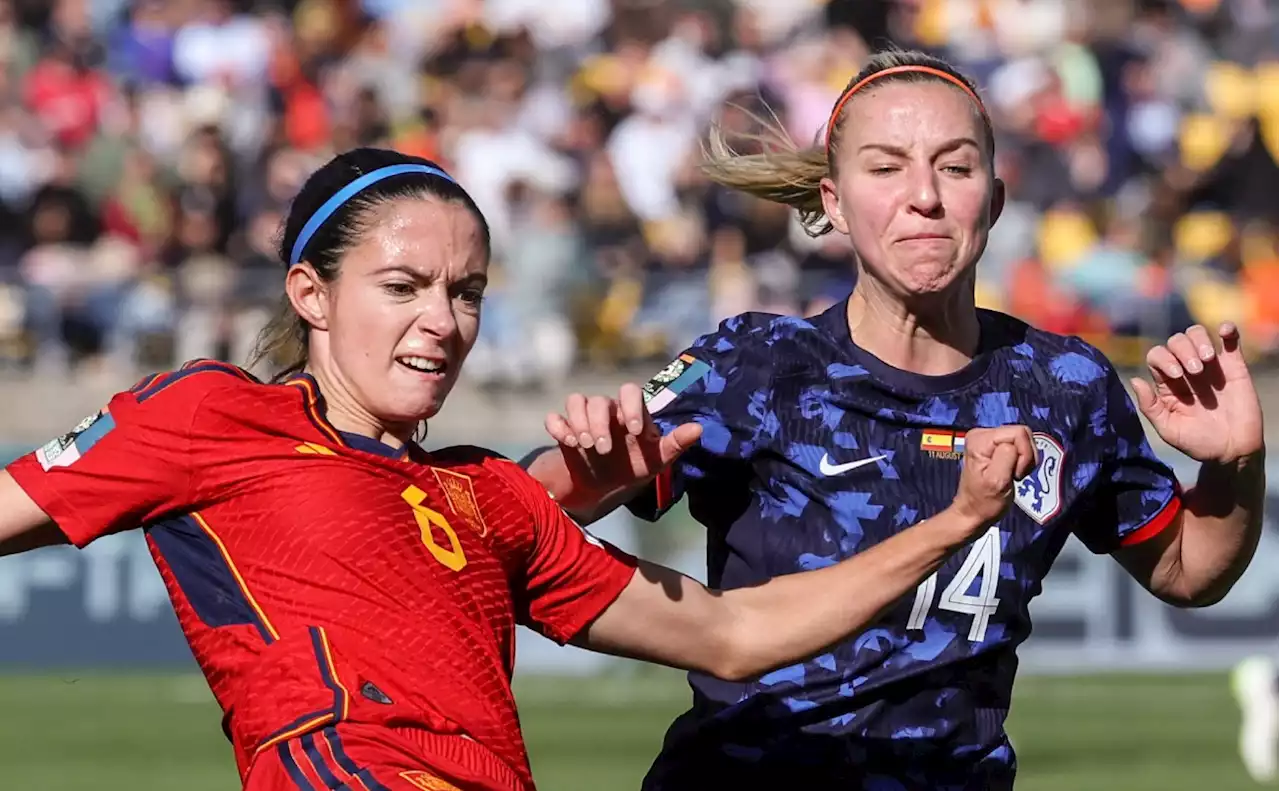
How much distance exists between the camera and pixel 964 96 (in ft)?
14.3

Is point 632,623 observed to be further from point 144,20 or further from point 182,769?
point 144,20

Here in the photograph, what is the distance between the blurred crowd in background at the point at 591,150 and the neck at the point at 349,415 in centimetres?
1020

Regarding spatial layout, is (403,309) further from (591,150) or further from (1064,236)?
(591,150)

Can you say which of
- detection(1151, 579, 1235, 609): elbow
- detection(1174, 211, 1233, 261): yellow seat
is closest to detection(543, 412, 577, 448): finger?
detection(1151, 579, 1235, 609): elbow

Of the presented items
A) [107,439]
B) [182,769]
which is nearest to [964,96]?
[107,439]

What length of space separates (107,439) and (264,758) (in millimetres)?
559

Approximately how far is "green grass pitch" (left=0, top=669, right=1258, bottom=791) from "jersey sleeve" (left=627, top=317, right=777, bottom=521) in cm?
526

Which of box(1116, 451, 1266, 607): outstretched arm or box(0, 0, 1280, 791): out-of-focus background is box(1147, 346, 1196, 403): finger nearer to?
box(1116, 451, 1266, 607): outstretched arm

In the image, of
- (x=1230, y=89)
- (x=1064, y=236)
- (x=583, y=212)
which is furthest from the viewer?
(x=1230, y=89)

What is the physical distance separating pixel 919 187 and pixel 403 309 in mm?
1159

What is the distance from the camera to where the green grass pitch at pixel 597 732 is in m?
9.92

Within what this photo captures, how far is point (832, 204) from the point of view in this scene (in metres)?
4.54

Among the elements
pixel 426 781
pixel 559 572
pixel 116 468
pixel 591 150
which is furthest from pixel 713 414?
pixel 591 150

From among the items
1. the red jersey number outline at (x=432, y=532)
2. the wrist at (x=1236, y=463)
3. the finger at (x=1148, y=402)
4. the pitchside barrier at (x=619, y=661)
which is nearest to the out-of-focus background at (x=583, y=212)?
the pitchside barrier at (x=619, y=661)
